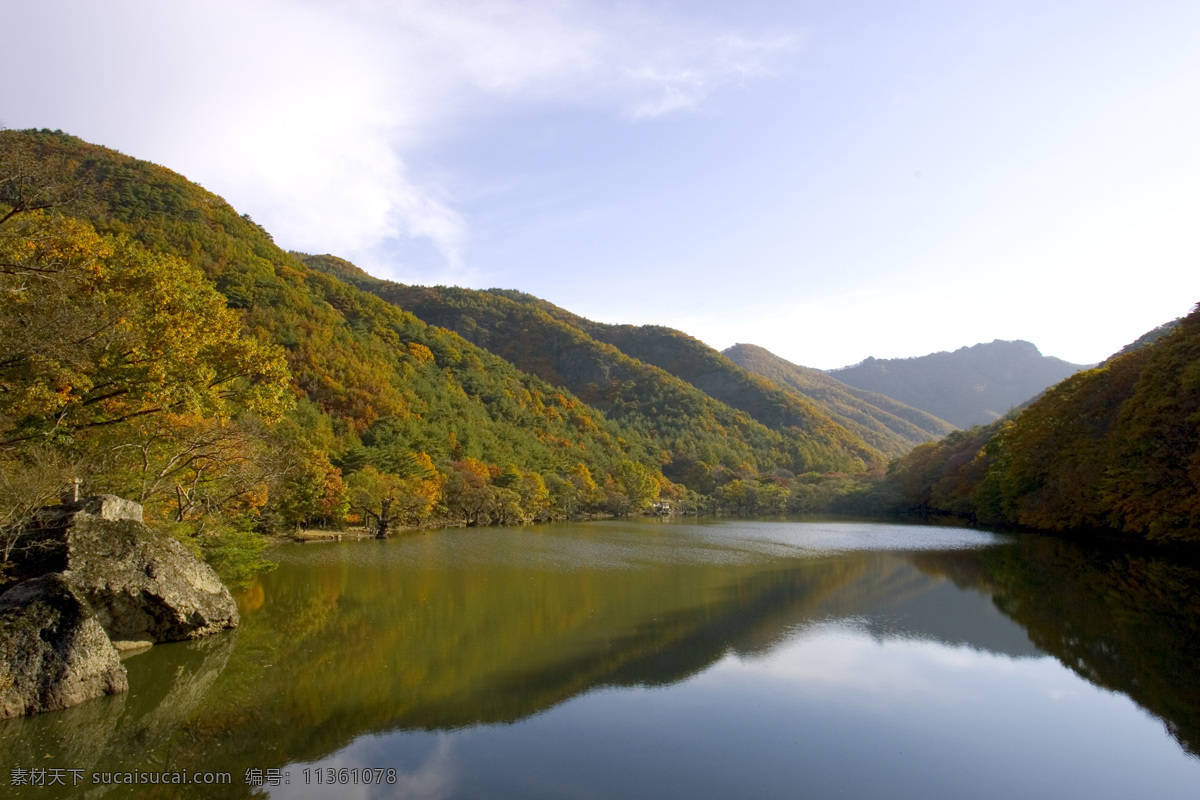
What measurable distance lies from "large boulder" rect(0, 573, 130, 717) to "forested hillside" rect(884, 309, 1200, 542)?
32.8m

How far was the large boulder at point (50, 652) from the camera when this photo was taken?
875 centimetres

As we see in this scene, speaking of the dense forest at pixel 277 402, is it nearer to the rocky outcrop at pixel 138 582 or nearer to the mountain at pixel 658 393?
the mountain at pixel 658 393

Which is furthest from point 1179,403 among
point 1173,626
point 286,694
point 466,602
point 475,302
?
point 475,302

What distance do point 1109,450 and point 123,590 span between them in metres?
37.9

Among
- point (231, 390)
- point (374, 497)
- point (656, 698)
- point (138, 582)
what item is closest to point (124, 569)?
point (138, 582)

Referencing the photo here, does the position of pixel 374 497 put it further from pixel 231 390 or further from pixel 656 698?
pixel 656 698

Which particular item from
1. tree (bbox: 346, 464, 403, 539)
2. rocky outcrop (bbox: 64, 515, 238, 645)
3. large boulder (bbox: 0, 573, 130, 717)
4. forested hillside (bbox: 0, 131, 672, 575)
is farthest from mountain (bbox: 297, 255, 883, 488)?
large boulder (bbox: 0, 573, 130, 717)

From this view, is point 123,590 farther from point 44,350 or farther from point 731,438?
point 731,438

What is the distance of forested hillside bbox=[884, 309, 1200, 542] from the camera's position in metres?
25.7

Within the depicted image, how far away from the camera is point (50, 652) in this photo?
9141mm

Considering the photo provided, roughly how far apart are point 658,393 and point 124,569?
366 feet

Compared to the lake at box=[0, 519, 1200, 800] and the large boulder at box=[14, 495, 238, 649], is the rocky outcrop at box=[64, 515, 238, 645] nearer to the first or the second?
the large boulder at box=[14, 495, 238, 649]

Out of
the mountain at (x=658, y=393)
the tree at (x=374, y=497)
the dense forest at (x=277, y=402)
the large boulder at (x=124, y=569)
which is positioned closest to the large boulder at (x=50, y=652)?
the large boulder at (x=124, y=569)

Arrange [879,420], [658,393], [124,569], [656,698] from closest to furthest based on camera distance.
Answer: [656,698] → [124,569] → [658,393] → [879,420]
